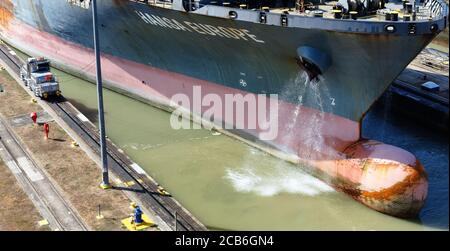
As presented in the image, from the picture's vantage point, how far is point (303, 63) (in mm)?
18328

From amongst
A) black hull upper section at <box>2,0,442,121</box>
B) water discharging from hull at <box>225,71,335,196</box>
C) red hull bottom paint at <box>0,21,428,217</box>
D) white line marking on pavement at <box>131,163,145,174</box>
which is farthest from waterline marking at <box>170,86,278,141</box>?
white line marking on pavement at <box>131,163,145,174</box>

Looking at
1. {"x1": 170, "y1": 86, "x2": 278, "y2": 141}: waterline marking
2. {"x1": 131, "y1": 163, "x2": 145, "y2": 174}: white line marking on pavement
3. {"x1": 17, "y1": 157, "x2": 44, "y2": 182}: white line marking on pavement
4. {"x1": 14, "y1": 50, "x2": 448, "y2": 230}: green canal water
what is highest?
{"x1": 170, "y1": 86, "x2": 278, "y2": 141}: waterline marking

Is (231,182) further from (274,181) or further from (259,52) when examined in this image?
(259,52)

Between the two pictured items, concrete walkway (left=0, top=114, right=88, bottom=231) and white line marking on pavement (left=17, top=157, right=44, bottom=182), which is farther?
white line marking on pavement (left=17, top=157, right=44, bottom=182)

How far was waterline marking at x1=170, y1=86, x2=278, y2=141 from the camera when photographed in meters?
20.6

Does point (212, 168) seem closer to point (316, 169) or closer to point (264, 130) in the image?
point (264, 130)

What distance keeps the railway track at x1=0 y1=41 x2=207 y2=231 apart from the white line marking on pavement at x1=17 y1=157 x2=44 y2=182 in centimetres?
229

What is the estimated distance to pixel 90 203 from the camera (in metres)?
16.5

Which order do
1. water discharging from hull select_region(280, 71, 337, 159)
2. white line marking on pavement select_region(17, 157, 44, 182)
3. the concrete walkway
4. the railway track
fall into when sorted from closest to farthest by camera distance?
1. the concrete walkway
2. the railway track
3. white line marking on pavement select_region(17, 157, 44, 182)
4. water discharging from hull select_region(280, 71, 337, 159)

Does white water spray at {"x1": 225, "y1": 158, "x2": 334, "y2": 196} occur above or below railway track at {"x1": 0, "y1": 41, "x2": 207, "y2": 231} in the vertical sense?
below

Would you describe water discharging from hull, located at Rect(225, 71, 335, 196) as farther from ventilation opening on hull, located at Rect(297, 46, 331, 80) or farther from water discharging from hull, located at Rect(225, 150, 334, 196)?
ventilation opening on hull, located at Rect(297, 46, 331, 80)
